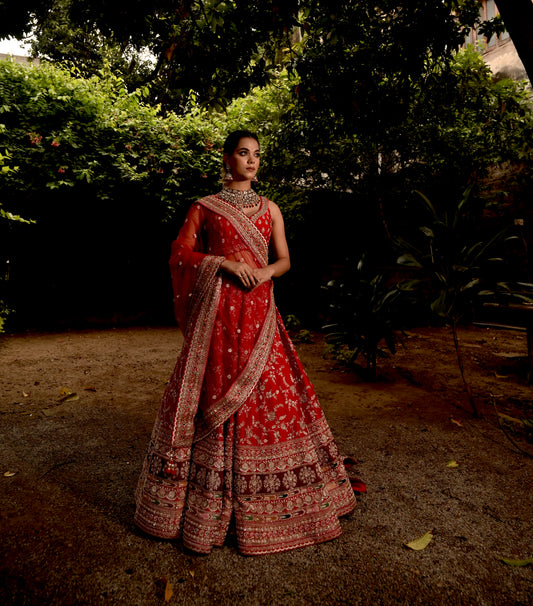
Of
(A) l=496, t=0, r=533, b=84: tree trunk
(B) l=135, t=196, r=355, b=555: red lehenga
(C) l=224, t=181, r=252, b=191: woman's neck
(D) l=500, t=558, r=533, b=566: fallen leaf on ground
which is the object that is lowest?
(D) l=500, t=558, r=533, b=566: fallen leaf on ground

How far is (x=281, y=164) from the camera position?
671cm

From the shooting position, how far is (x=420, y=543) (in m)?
1.81

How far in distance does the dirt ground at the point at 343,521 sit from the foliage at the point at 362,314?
47cm

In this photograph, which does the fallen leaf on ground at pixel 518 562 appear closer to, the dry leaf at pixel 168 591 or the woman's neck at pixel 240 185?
the dry leaf at pixel 168 591

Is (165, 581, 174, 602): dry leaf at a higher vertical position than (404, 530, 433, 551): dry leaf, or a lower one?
lower

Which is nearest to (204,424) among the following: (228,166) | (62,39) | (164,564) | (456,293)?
(164,564)

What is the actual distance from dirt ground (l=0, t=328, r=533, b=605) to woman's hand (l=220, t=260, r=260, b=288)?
46.4 inches

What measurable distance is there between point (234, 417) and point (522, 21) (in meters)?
2.93

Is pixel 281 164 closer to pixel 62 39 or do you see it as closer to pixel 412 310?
pixel 412 310

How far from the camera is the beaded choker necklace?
6.50ft

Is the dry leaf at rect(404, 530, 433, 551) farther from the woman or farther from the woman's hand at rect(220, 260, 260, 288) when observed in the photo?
the woman's hand at rect(220, 260, 260, 288)

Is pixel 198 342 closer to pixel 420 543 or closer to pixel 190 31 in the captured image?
pixel 420 543

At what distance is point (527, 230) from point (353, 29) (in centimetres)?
602

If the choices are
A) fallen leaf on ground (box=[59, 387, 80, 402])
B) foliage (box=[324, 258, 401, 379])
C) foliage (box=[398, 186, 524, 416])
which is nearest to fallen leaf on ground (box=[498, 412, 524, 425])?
foliage (box=[398, 186, 524, 416])
